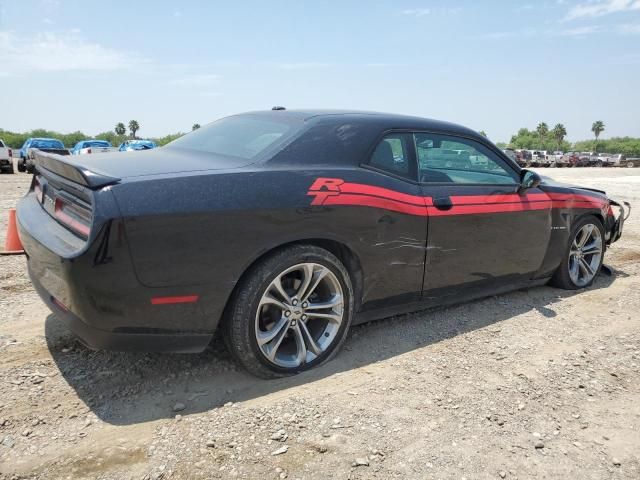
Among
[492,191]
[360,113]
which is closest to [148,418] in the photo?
[360,113]

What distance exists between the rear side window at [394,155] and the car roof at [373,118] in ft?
0.27

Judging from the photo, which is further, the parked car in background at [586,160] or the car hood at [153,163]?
the parked car in background at [586,160]

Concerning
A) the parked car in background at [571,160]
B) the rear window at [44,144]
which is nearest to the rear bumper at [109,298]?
the rear window at [44,144]

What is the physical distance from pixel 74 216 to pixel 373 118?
1882 mm

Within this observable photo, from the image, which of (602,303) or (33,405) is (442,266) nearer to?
(602,303)

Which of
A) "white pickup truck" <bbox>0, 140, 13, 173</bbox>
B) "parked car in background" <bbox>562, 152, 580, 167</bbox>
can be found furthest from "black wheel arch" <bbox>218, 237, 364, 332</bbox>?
"parked car in background" <bbox>562, 152, 580, 167</bbox>

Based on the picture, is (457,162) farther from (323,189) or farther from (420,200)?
(323,189)

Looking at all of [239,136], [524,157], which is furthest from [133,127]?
[239,136]

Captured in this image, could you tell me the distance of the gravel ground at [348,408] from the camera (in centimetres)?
214

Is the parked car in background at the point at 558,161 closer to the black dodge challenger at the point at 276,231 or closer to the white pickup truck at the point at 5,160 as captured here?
the white pickup truck at the point at 5,160

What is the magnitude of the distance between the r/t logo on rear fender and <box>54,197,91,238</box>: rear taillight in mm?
1115

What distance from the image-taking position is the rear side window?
316 centimetres

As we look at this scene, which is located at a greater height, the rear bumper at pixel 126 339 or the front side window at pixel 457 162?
the front side window at pixel 457 162

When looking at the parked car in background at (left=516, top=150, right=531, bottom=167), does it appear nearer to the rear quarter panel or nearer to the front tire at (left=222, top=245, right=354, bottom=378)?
the rear quarter panel
